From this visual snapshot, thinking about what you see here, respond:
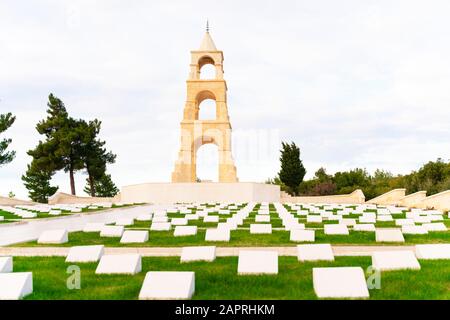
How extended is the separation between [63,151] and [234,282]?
Answer: 47738 mm

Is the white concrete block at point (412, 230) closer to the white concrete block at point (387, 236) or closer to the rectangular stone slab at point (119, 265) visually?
the white concrete block at point (387, 236)

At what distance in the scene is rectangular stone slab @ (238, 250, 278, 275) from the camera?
26.6 ft

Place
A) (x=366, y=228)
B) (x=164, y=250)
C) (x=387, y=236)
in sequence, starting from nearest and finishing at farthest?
(x=164, y=250), (x=387, y=236), (x=366, y=228)

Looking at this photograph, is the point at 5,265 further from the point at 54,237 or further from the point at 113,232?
the point at 113,232

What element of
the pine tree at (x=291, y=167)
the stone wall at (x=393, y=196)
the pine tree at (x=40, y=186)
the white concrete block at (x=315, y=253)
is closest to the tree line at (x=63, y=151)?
the pine tree at (x=40, y=186)

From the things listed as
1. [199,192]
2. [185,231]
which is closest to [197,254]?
[185,231]

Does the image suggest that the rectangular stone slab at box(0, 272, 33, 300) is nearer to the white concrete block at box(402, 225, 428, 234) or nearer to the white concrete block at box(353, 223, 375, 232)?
the white concrete block at box(353, 223, 375, 232)

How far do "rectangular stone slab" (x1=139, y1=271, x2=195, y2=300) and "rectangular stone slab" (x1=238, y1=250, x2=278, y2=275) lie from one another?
4.93 ft

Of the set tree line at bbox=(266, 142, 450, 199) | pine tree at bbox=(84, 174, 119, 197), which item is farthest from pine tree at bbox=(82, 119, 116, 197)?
tree line at bbox=(266, 142, 450, 199)

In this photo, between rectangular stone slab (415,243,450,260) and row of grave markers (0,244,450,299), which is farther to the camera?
rectangular stone slab (415,243,450,260)

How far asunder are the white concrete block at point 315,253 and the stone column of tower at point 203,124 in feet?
134

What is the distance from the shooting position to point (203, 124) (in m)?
52.7
